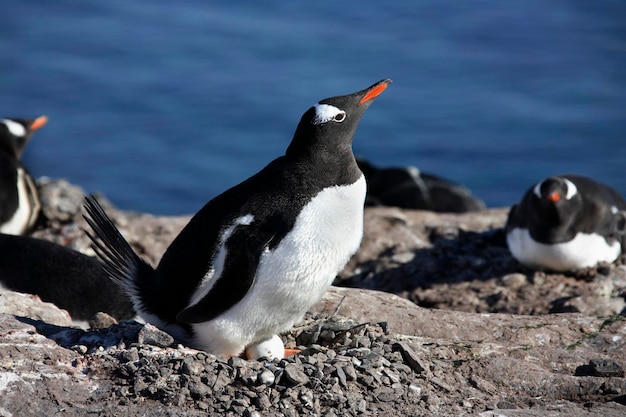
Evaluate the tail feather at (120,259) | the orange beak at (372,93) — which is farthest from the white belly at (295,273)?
the tail feather at (120,259)

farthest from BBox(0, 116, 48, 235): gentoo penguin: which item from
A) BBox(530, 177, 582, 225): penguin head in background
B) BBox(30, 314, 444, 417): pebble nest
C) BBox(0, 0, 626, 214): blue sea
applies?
BBox(0, 0, 626, 214): blue sea

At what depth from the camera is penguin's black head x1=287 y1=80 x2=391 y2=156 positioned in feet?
15.0

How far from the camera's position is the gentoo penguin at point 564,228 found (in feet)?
26.0

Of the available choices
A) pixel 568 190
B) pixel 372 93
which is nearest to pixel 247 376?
pixel 372 93

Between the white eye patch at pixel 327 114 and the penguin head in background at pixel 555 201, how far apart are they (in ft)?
12.5

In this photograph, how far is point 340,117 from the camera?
460cm

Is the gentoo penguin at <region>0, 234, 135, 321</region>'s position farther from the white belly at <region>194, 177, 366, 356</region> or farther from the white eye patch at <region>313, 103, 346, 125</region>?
the white eye patch at <region>313, 103, 346, 125</region>

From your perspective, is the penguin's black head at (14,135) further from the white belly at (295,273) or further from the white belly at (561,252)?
the white belly at (295,273)

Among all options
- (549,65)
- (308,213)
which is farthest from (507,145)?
(308,213)

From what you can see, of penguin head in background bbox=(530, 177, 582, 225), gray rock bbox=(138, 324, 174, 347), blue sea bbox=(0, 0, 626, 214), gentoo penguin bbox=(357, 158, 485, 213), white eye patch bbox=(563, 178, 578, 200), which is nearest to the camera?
gray rock bbox=(138, 324, 174, 347)

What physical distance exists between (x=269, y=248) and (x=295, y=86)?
42.9 ft

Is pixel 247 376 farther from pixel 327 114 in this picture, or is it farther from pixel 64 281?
pixel 64 281

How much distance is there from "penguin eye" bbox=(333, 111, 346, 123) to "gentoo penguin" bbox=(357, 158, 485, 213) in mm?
7357

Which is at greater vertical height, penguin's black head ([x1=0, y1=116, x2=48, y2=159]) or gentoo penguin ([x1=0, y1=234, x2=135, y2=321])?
gentoo penguin ([x1=0, y1=234, x2=135, y2=321])
